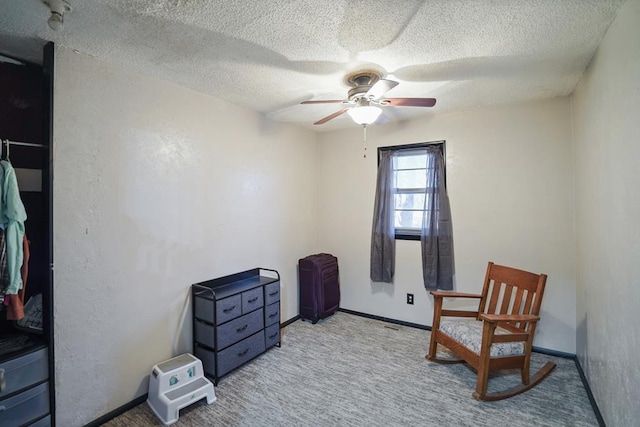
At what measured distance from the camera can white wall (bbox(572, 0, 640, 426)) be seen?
4.60ft

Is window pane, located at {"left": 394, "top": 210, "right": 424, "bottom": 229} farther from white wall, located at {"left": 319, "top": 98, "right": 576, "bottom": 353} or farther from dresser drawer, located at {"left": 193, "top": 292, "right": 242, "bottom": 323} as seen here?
dresser drawer, located at {"left": 193, "top": 292, "right": 242, "bottom": 323}

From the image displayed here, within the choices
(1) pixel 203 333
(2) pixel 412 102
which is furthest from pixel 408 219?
(1) pixel 203 333

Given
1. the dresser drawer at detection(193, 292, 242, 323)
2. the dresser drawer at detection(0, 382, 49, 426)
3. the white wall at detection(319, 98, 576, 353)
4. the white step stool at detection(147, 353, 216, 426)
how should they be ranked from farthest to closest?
the white wall at detection(319, 98, 576, 353), the dresser drawer at detection(193, 292, 242, 323), the white step stool at detection(147, 353, 216, 426), the dresser drawer at detection(0, 382, 49, 426)

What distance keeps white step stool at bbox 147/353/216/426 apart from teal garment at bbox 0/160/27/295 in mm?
1036

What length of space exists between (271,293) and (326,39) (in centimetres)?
220

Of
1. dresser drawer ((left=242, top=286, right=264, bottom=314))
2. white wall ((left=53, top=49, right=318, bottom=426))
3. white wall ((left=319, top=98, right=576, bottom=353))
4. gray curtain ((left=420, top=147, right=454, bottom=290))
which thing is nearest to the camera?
white wall ((left=53, top=49, right=318, bottom=426))

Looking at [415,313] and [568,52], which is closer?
[568,52]

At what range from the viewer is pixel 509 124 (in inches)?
113

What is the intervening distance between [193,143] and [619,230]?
9.72ft

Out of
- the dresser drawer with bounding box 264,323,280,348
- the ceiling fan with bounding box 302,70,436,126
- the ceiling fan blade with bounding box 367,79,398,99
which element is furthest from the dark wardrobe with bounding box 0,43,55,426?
the ceiling fan blade with bounding box 367,79,398,99

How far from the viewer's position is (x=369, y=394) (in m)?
2.18

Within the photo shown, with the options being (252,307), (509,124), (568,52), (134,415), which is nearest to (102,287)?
(134,415)

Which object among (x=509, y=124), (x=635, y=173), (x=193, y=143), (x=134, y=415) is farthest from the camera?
(x=509, y=124)

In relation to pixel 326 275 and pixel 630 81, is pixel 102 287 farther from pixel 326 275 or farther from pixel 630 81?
pixel 630 81
